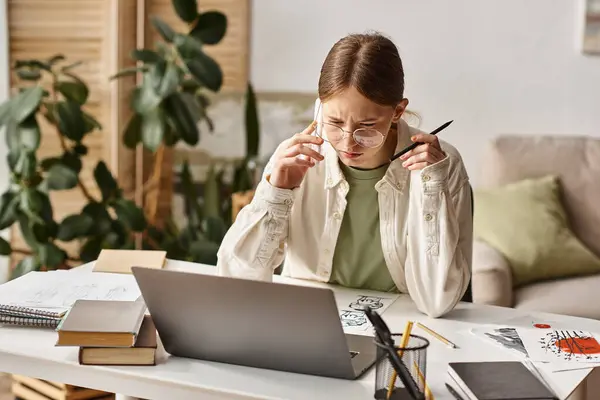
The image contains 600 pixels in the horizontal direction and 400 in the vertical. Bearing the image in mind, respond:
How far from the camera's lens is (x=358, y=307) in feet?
6.27

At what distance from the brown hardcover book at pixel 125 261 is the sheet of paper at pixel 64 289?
0.04 metres

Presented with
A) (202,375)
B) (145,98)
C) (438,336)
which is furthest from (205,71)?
(202,375)

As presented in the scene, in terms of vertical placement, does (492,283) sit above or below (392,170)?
below

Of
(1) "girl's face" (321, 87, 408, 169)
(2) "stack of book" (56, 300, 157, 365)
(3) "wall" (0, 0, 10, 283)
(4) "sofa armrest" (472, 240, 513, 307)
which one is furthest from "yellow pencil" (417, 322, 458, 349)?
(3) "wall" (0, 0, 10, 283)

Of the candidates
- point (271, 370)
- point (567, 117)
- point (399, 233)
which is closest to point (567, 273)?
point (567, 117)

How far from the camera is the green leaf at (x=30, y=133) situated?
11.1 feet

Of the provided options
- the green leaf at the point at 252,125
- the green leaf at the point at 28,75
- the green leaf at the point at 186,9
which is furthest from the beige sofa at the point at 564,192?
the green leaf at the point at 28,75

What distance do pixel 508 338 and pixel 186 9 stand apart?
2212 millimetres

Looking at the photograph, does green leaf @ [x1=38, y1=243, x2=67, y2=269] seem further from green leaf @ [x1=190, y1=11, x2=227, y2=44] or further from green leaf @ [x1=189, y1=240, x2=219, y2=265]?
green leaf @ [x1=190, y1=11, x2=227, y2=44]

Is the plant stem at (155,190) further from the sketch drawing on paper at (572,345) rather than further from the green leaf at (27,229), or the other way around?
the sketch drawing on paper at (572,345)

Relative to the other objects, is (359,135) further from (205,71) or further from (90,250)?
(90,250)

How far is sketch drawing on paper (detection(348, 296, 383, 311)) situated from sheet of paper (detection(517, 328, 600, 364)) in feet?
1.01

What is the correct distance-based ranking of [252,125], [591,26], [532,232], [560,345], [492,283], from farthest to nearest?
[252,125]
[591,26]
[532,232]
[492,283]
[560,345]

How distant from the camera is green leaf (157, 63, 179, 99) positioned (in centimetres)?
343
